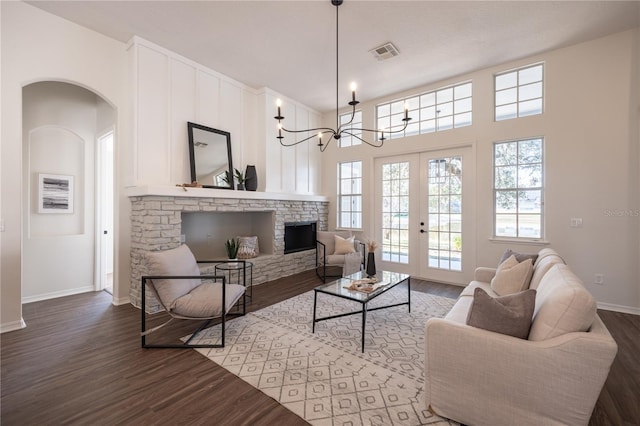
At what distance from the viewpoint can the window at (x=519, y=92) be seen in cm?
416

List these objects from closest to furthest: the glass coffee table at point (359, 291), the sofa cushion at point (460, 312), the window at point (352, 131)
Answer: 1. the sofa cushion at point (460, 312)
2. the glass coffee table at point (359, 291)
3. the window at point (352, 131)

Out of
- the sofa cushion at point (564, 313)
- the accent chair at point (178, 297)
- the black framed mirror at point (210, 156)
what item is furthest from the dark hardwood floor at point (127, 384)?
the black framed mirror at point (210, 156)

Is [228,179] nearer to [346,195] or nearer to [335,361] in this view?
[346,195]

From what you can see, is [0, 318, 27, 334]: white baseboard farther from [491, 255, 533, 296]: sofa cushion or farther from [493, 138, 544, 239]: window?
[493, 138, 544, 239]: window

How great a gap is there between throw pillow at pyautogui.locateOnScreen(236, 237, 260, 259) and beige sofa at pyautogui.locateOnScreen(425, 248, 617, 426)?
11.7 ft

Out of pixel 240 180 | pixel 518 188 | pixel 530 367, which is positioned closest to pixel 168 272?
pixel 240 180

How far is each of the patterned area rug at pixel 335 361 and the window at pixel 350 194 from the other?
8.86 feet

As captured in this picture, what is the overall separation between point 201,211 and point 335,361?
2.78m

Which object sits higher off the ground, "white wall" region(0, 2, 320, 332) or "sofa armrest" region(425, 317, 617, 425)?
"white wall" region(0, 2, 320, 332)

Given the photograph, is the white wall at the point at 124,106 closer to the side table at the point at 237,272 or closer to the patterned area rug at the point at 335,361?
the side table at the point at 237,272

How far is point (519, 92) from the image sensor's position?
4293mm

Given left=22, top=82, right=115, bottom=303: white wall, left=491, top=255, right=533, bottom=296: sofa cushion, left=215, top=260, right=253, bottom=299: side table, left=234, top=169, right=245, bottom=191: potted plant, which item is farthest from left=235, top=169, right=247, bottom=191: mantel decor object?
left=491, top=255, right=533, bottom=296: sofa cushion

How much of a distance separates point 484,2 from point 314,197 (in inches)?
157

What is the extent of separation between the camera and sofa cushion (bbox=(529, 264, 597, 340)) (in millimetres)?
1458
